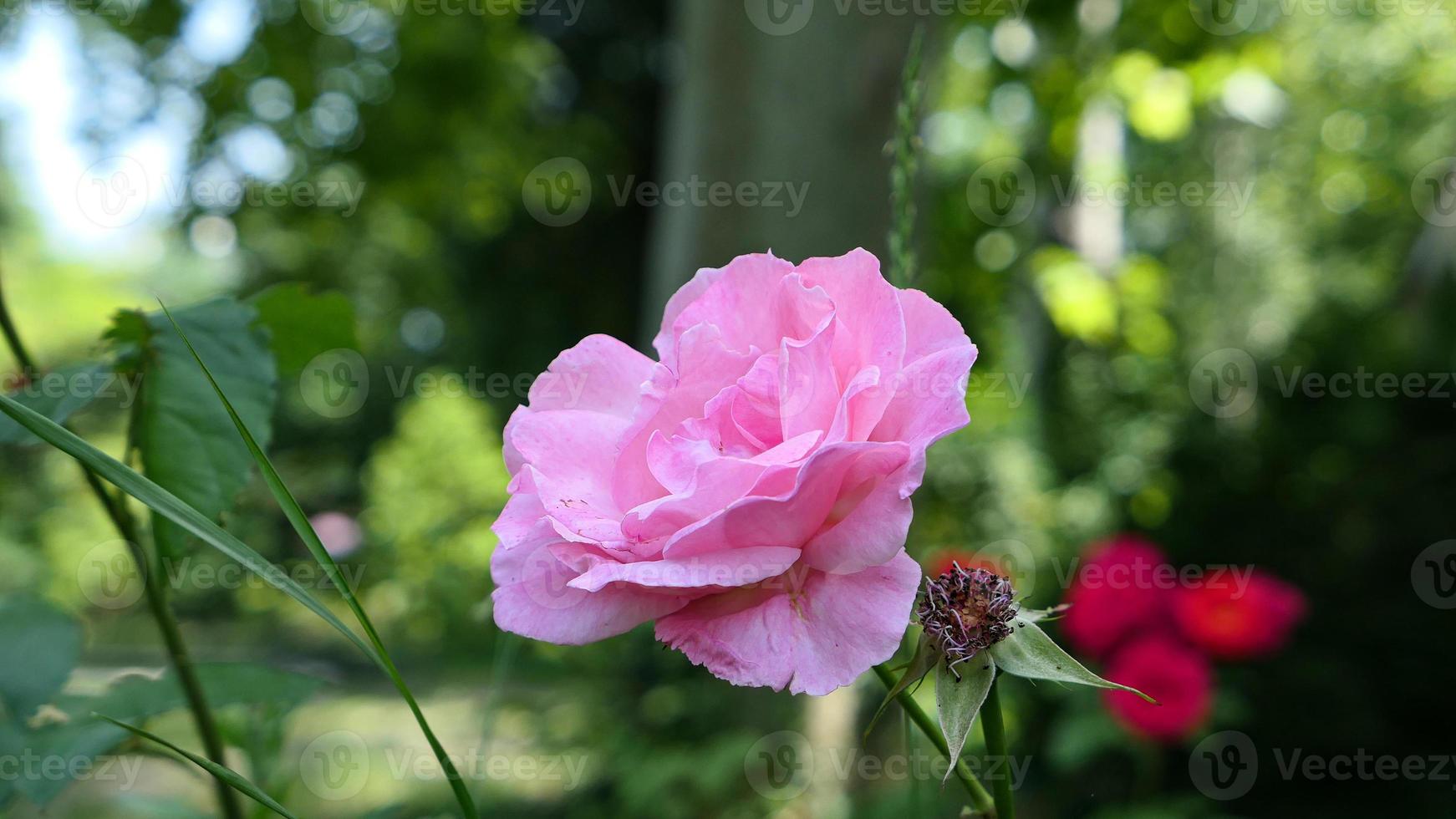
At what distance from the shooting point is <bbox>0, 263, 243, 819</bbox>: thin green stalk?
692 millimetres

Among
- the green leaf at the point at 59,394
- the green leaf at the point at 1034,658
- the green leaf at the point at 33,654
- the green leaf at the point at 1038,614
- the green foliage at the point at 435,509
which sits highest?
the green leaf at the point at 59,394

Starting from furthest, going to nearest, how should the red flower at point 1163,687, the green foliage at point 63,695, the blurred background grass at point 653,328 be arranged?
the blurred background grass at point 653,328 → the red flower at point 1163,687 → the green foliage at point 63,695

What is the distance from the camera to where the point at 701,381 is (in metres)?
0.52

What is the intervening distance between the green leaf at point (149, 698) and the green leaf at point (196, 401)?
159mm

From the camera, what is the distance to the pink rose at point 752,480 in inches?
17.3

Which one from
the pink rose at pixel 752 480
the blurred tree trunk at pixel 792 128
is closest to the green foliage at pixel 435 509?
the blurred tree trunk at pixel 792 128

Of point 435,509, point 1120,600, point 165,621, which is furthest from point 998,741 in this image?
point 435,509

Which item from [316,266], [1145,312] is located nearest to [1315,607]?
[1145,312]

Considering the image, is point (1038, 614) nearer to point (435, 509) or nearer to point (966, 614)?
point (966, 614)

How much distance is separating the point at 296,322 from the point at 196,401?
7.7 inches

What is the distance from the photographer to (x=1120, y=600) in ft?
7.48

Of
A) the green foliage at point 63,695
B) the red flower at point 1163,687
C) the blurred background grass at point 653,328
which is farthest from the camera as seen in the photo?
the blurred background grass at point 653,328

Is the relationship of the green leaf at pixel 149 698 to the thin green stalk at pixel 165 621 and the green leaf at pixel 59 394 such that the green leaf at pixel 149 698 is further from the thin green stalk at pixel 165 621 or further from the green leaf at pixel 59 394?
the green leaf at pixel 59 394

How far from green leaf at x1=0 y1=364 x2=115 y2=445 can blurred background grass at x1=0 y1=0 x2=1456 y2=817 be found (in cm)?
31
